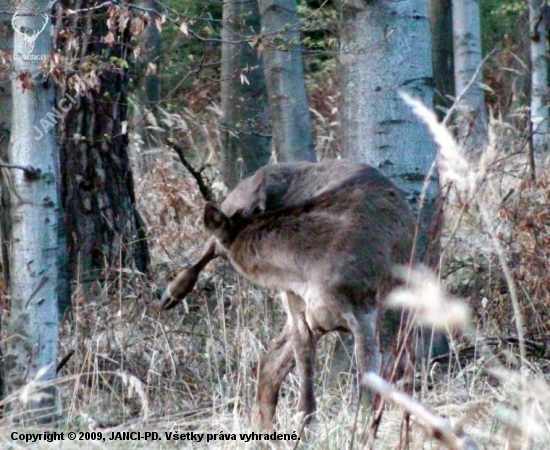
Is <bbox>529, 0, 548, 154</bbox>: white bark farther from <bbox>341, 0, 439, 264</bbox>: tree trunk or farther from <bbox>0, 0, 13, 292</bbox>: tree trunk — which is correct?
<bbox>0, 0, 13, 292</bbox>: tree trunk

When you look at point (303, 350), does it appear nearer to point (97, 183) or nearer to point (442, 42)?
point (97, 183)

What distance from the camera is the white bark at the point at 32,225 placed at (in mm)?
4508

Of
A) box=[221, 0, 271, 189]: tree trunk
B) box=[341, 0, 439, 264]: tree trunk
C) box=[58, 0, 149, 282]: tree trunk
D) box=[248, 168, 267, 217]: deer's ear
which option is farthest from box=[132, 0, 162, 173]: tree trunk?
box=[248, 168, 267, 217]: deer's ear

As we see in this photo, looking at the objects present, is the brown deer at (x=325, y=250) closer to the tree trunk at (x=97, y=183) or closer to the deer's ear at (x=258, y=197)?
the deer's ear at (x=258, y=197)

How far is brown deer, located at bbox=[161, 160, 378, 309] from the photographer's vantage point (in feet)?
13.5

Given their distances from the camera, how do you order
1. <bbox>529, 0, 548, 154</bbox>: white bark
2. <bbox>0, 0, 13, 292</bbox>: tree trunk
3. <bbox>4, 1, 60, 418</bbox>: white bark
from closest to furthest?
1. <bbox>4, 1, 60, 418</bbox>: white bark
2. <bbox>0, 0, 13, 292</bbox>: tree trunk
3. <bbox>529, 0, 548, 154</bbox>: white bark

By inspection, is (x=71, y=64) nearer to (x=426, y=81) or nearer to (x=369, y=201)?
(x=369, y=201)

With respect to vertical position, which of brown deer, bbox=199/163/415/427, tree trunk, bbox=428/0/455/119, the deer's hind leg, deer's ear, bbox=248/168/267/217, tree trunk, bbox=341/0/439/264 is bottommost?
the deer's hind leg

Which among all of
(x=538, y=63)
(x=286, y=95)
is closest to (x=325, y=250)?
(x=286, y=95)

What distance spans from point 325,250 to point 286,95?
459 centimetres

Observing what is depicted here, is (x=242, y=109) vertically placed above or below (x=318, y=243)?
above

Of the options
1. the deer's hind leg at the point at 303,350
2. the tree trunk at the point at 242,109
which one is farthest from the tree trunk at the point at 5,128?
the tree trunk at the point at 242,109

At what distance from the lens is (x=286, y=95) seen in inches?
332

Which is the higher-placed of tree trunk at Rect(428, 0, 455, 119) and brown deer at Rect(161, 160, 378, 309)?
tree trunk at Rect(428, 0, 455, 119)
